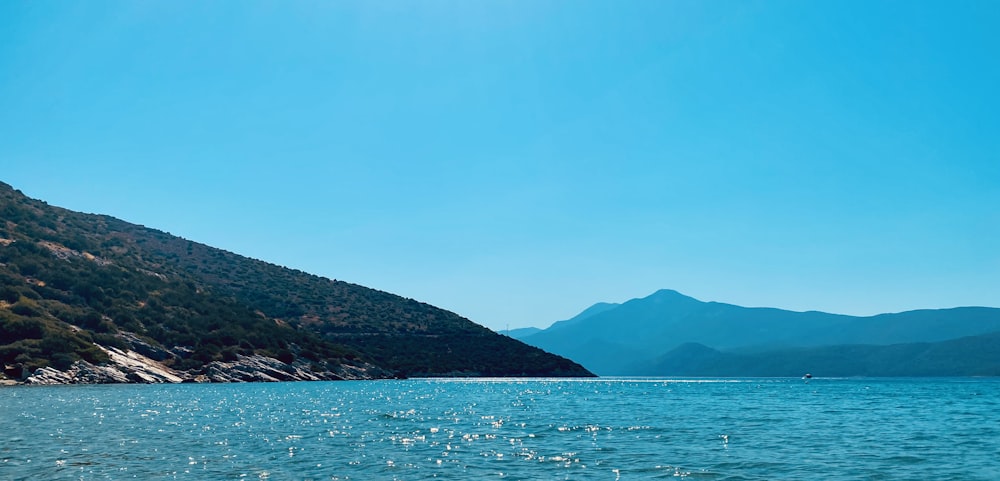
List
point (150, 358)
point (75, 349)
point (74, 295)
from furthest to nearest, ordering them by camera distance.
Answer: point (74, 295) < point (150, 358) < point (75, 349)

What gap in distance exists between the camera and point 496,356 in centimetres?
17000

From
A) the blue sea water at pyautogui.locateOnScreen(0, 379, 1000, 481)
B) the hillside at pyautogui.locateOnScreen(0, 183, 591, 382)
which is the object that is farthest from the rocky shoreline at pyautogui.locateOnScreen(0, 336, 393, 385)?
the blue sea water at pyautogui.locateOnScreen(0, 379, 1000, 481)

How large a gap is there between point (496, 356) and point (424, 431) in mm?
130463

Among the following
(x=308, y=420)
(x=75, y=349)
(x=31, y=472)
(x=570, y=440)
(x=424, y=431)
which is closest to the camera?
(x=31, y=472)

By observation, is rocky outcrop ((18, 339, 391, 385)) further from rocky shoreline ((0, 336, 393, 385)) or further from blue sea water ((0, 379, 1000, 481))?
blue sea water ((0, 379, 1000, 481))

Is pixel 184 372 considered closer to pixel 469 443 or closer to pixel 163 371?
pixel 163 371

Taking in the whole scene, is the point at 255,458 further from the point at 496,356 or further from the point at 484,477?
the point at 496,356

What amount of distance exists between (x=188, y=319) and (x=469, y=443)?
9515cm

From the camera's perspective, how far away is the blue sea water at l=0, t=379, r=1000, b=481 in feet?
87.0

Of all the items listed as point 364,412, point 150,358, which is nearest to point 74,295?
point 150,358

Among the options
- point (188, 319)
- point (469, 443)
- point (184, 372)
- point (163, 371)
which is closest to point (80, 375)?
point (163, 371)

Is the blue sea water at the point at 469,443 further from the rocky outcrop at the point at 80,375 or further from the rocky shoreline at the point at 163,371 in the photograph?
the rocky shoreline at the point at 163,371

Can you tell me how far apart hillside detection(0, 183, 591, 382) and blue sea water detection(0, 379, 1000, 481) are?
36.5 meters

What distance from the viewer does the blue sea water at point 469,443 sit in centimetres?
2652
